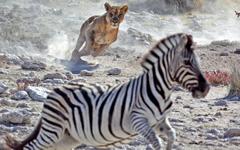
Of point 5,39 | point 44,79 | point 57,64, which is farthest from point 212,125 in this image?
point 5,39

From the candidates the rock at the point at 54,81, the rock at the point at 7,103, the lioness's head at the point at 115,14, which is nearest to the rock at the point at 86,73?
the rock at the point at 54,81

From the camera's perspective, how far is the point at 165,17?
1378 inches

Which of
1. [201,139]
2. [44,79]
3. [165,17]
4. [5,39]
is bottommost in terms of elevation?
[201,139]

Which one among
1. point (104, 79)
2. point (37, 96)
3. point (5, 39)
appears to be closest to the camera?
point (37, 96)

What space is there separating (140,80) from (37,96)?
579 cm

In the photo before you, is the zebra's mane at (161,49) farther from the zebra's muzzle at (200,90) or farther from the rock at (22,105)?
the rock at (22,105)

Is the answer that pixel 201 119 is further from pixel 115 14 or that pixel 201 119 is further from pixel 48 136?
pixel 115 14

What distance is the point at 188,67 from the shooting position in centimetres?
888

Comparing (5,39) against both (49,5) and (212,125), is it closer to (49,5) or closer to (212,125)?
(49,5)

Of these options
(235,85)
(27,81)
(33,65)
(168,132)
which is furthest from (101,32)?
(168,132)

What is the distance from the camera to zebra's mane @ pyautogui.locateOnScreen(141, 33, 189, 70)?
349 inches

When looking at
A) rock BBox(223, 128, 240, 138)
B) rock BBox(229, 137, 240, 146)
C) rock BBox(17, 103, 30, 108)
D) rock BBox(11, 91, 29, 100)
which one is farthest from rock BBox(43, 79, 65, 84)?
rock BBox(229, 137, 240, 146)

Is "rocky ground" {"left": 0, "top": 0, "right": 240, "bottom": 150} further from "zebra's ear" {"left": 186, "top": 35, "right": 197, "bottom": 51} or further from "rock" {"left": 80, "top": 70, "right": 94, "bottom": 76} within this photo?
"zebra's ear" {"left": 186, "top": 35, "right": 197, "bottom": 51}

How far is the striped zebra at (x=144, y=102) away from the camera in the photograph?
8.85 metres
